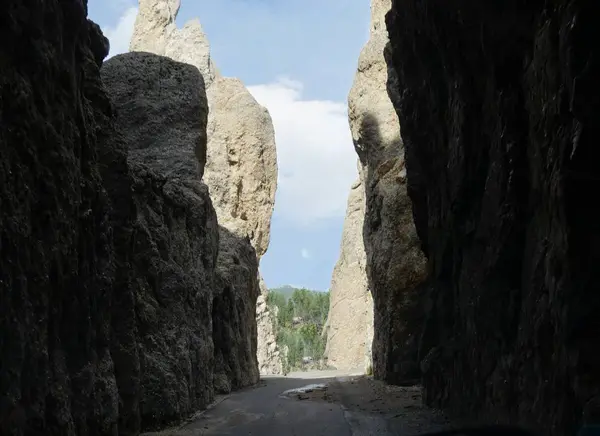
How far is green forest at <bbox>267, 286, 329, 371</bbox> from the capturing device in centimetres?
6800

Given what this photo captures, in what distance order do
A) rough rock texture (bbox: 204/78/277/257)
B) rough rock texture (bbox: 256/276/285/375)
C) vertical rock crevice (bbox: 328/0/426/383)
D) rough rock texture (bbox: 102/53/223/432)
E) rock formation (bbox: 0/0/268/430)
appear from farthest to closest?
1. rough rock texture (bbox: 256/276/285/375)
2. rough rock texture (bbox: 204/78/277/257)
3. vertical rock crevice (bbox: 328/0/426/383)
4. rough rock texture (bbox: 102/53/223/432)
5. rock formation (bbox: 0/0/268/430)

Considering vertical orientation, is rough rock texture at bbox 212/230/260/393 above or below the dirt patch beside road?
above

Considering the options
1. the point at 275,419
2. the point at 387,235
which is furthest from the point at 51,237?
the point at 387,235

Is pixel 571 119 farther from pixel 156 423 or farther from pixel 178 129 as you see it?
pixel 178 129

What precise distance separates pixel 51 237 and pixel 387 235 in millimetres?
14233

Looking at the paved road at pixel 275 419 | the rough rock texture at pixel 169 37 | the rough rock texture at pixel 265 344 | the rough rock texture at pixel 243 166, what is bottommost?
the paved road at pixel 275 419

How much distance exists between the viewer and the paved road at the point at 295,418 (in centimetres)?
1019

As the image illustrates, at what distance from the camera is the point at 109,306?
29.0 feet

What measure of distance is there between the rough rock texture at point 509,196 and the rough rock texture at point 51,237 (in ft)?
14.0

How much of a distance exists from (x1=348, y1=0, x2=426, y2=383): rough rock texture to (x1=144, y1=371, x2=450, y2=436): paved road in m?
3.11

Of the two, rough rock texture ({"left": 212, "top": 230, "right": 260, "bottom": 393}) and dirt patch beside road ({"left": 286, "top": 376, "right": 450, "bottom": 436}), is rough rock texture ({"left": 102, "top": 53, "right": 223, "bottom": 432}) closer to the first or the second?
dirt patch beside road ({"left": 286, "top": 376, "right": 450, "bottom": 436})

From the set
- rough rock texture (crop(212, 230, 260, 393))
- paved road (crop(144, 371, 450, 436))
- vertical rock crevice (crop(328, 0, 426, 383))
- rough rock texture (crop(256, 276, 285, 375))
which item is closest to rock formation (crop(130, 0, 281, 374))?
rough rock texture (crop(256, 276, 285, 375))

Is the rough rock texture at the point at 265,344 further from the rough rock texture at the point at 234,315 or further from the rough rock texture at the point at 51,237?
the rough rock texture at the point at 51,237

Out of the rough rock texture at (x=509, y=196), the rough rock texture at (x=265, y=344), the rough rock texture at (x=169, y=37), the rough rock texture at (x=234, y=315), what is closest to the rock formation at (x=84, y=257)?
the rough rock texture at (x=234, y=315)
